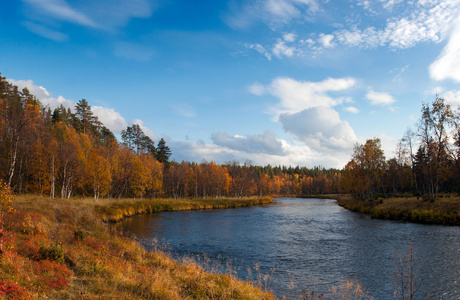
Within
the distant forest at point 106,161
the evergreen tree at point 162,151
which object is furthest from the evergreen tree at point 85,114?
the evergreen tree at point 162,151

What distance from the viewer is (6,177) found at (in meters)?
43.2

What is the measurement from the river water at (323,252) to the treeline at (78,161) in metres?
14.6

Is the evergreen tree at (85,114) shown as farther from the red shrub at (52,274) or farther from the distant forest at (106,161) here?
the red shrub at (52,274)

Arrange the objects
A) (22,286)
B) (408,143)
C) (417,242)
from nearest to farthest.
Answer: (22,286), (417,242), (408,143)

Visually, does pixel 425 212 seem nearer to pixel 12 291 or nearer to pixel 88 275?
pixel 88 275

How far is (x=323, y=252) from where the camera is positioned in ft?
69.5

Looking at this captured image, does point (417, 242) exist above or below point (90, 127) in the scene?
below

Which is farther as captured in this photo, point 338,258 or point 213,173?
point 213,173

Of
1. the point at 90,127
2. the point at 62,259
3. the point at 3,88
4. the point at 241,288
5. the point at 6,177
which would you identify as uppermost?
the point at 3,88

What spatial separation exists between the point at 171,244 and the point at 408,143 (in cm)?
4709

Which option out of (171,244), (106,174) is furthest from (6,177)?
(171,244)

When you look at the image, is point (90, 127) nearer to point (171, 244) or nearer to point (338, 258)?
point (171, 244)

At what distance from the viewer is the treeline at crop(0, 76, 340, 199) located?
4059cm

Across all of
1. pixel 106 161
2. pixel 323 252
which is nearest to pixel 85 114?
pixel 106 161
